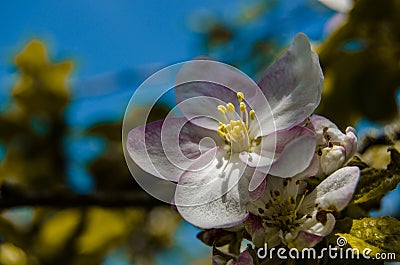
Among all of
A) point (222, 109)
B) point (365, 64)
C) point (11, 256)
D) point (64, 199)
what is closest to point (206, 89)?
point (222, 109)

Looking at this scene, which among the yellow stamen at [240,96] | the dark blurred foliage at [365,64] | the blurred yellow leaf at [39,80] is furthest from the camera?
the blurred yellow leaf at [39,80]

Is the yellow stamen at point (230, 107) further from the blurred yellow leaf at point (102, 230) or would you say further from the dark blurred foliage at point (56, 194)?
the blurred yellow leaf at point (102, 230)

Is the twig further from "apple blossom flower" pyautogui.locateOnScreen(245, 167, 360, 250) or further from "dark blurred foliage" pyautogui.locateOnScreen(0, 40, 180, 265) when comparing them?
"apple blossom flower" pyautogui.locateOnScreen(245, 167, 360, 250)

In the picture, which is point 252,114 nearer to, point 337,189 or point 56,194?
point 337,189

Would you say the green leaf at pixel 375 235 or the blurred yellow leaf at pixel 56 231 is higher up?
the green leaf at pixel 375 235

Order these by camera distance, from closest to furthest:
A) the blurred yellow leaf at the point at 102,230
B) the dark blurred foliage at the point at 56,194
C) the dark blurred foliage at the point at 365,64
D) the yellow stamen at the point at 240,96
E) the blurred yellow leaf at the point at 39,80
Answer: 1. the yellow stamen at the point at 240,96
2. the dark blurred foliage at the point at 56,194
3. the dark blurred foliage at the point at 365,64
4. the blurred yellow leaf at the point at 102,230
5. the blurred yellow leaf at the point at 39,80

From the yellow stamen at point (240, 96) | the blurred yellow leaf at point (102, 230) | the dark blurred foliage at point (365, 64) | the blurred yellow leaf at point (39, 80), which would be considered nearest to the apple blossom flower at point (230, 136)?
the yellow stamen at point (240, 96)

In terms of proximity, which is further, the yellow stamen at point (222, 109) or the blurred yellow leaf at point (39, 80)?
the blurred yellow leaf at point (39, 80)
